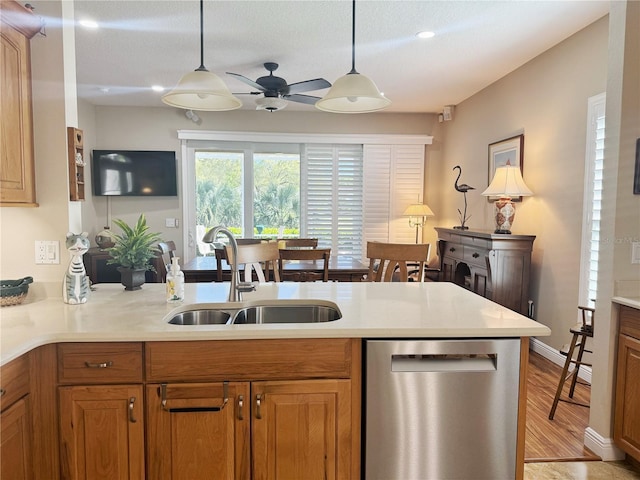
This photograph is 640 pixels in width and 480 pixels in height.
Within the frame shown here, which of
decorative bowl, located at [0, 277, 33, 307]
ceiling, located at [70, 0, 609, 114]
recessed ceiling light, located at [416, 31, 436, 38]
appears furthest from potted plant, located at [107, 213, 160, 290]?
recessed ceiling light, located at [416, 31, 436, 38]

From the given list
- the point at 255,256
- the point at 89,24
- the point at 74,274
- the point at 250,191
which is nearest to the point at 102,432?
the point at 74,274

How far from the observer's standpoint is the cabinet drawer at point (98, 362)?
1.49 metres

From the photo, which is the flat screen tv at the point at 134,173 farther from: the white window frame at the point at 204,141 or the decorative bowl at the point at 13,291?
the decorative bowl at the point at 13,291

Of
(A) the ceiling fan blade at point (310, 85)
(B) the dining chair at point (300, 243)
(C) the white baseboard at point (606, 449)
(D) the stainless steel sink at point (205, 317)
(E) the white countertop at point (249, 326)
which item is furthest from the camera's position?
(B) the dining chair at point (300, 243)

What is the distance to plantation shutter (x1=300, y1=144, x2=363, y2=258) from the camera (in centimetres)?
593

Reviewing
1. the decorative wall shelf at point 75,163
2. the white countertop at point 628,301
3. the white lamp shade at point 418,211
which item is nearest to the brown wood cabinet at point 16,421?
the decorative wall shelf at point 75,163

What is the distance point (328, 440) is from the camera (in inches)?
61.2

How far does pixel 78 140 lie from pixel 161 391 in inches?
52.5

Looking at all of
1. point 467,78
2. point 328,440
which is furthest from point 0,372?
point 467,78

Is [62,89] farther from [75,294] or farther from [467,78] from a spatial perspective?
[467,78]

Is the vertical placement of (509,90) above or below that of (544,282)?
above

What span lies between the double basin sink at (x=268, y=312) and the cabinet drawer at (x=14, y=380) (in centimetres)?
62

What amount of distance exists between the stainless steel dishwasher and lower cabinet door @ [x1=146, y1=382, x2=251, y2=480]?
19.2 inches

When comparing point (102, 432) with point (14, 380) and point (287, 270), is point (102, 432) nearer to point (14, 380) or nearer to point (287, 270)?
point (14, 380)
